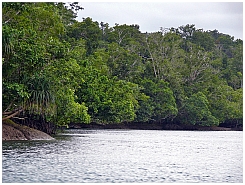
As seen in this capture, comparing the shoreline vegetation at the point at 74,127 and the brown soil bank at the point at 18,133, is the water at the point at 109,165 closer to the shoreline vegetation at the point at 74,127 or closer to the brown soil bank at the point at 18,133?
the brown soil bank at the point at 18,133

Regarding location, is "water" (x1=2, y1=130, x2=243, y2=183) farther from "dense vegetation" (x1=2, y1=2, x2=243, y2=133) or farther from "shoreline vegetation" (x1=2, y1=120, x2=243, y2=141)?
"dense vegetation" (x1=2, y1=2, x2=243, y2=133)

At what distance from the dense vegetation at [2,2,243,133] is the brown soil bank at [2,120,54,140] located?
667 millimetres

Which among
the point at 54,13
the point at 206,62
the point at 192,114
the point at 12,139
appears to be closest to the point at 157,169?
the point at 12,139

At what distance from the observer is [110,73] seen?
70062 millimetres

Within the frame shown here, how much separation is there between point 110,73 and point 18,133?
126 feet

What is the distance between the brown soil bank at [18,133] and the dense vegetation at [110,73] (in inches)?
26.2

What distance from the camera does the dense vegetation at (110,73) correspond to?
96.4 feet

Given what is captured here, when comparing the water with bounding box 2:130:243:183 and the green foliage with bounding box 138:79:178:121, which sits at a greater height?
the green foliage with bounding box 138:79:178:121

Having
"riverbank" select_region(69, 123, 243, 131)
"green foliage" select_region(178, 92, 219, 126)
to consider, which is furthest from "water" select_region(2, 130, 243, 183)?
"green foliage" select_region(178, 92, 219, 126)

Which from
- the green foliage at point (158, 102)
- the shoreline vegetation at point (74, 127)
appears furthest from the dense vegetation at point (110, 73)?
the shoreline vegetation at point (74, 127)

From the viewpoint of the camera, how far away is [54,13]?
33594mm

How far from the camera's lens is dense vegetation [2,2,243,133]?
29391 millimetres

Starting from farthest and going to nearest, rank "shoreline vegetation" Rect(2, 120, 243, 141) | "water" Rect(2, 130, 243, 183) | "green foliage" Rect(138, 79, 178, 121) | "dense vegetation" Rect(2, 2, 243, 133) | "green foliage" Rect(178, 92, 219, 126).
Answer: "green foliage" Rect(178, 92, 219, 126) < "green foliage" Rect(138, 79, 178, 121) < "shoreline vegetation" Rect(2, 120, 243, 141) < "dense vegetation" Rect(2, 2, 243, 133) < "water" Rect(2, 130, 243, 183)

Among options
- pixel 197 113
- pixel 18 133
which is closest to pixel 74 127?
pixel 197 113
